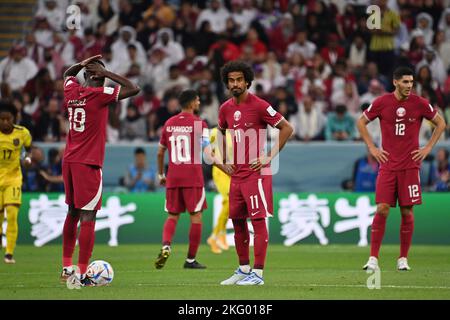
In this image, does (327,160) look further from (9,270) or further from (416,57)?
Result: (9,270)

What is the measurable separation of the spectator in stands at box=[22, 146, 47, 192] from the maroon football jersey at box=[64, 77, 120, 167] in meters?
10.5

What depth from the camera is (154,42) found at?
Answer: 88.9 feet

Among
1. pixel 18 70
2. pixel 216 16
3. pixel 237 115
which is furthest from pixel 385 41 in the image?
pixel 237 115

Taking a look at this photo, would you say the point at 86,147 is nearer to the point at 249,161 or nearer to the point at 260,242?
the point at 249,161

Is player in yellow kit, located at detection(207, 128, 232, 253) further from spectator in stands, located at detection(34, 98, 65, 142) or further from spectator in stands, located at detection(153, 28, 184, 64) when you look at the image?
spectator in stands, located at detection(153, 28, 184, 64)

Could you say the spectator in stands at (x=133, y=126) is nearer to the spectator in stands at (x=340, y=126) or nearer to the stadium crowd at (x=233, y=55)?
the stadium crowd at (x=233, y=55)

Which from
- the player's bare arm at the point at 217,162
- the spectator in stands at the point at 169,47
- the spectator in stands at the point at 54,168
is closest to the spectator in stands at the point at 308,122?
the spectator in stands at the point at 169,47

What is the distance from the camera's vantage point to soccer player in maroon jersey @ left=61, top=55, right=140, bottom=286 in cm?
1229

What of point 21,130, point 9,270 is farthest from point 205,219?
point 9,270

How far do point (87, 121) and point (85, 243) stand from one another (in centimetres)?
138

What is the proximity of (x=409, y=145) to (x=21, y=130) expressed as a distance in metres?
6.16

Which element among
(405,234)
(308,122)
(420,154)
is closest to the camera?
(420,154)

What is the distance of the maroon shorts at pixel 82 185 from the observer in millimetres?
12305

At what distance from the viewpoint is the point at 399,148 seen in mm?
14695
